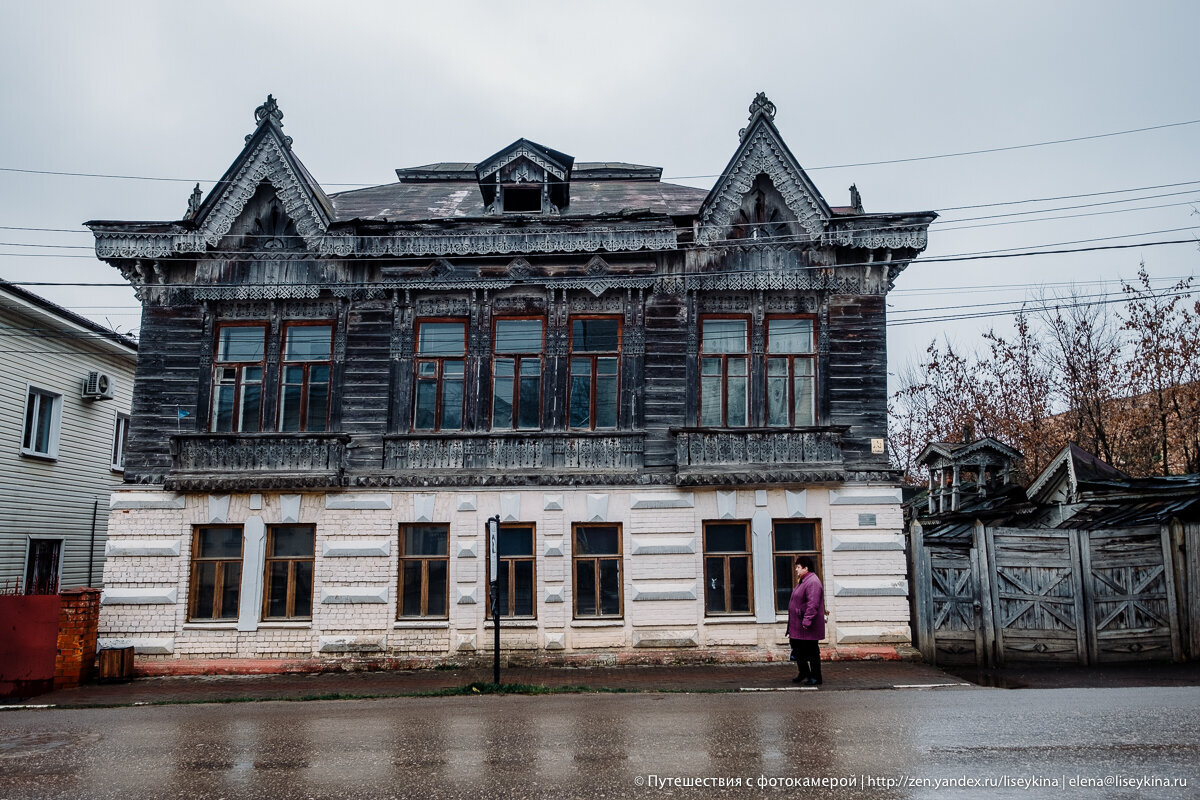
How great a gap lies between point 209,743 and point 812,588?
322 inches

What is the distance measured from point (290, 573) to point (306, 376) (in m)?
3.73

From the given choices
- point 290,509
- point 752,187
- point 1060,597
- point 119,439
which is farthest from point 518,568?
point 119,439

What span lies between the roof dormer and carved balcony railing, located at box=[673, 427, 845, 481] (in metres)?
5.48

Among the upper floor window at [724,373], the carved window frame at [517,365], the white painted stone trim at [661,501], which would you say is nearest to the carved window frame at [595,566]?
the white painted stone trim at [661,501]

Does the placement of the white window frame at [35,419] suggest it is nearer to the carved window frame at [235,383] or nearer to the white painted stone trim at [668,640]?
the carved window frame at [235,383]

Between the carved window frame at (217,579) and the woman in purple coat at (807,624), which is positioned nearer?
the woman in purple coat at (807,624)

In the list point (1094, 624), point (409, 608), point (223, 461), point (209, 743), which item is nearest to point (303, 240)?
point (223, 461)

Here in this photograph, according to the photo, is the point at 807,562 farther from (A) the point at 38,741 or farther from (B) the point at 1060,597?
(A) the point at 38,741

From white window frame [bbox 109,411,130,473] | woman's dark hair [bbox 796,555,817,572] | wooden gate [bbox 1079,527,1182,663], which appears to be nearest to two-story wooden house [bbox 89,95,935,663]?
woman's dark hair [bbox 796,555,817,572]

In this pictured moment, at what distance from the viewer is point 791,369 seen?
17.3 m

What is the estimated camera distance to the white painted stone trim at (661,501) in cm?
1661

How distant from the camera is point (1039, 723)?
939 centimetres

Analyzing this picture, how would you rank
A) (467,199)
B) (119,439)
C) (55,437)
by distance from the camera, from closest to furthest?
(467,199)
(55,437)
(119,439)

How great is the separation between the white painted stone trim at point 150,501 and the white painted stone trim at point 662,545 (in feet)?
27.6
